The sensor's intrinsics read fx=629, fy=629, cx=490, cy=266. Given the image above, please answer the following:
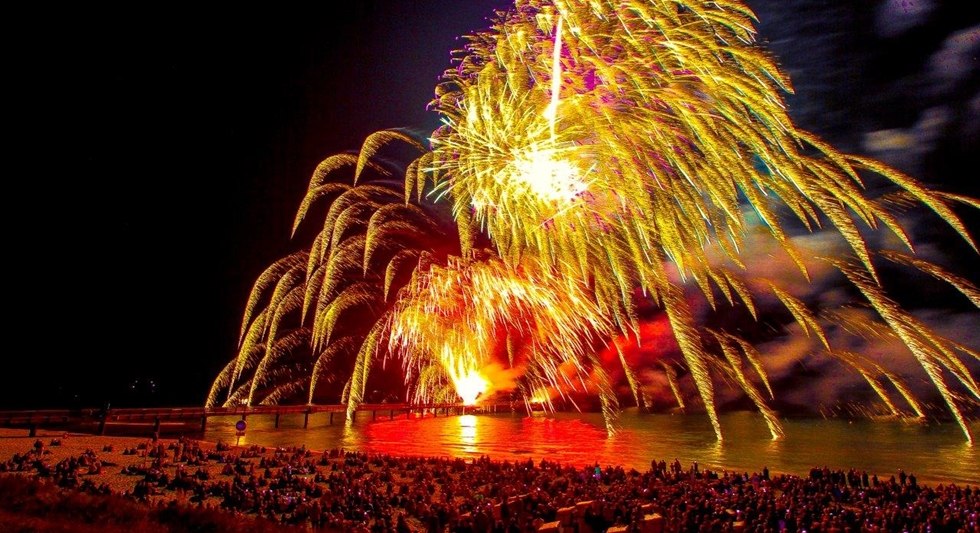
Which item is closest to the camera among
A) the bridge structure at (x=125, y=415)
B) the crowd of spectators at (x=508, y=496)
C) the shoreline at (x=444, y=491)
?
the crowd of spectators at (x=508, y=496)

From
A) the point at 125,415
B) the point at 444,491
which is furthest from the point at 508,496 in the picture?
the point at 125,415

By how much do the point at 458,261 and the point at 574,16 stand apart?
541 inches

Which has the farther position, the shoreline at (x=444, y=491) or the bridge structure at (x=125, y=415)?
the bridge structure at (x=125, y=415)

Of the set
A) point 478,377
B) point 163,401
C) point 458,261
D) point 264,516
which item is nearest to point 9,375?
point 163,401

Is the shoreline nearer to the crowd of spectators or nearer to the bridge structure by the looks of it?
the crowd of spectators

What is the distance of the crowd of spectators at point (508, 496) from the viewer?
35.9 feet

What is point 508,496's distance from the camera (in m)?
12.9

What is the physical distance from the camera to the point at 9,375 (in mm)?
65875

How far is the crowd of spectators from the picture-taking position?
10.9 m

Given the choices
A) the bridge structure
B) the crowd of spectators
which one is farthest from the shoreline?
the bridge structure

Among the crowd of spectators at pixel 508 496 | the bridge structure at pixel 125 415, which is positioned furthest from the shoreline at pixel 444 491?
the bridge structure at pixel 125 415

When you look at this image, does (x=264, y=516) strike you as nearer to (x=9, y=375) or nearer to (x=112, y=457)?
(x=112, y=457)

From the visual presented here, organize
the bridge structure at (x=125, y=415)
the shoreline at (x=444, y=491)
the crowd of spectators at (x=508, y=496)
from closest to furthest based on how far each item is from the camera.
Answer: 1. the crowd of spectators at (x=508, y=496)
2. the shoreline at (x=444, y=491)
3. the bridge structure at (x=125, y=415)

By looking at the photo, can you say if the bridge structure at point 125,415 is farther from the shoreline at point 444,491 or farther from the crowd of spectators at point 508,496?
the crowd of spectators at point 508,496
